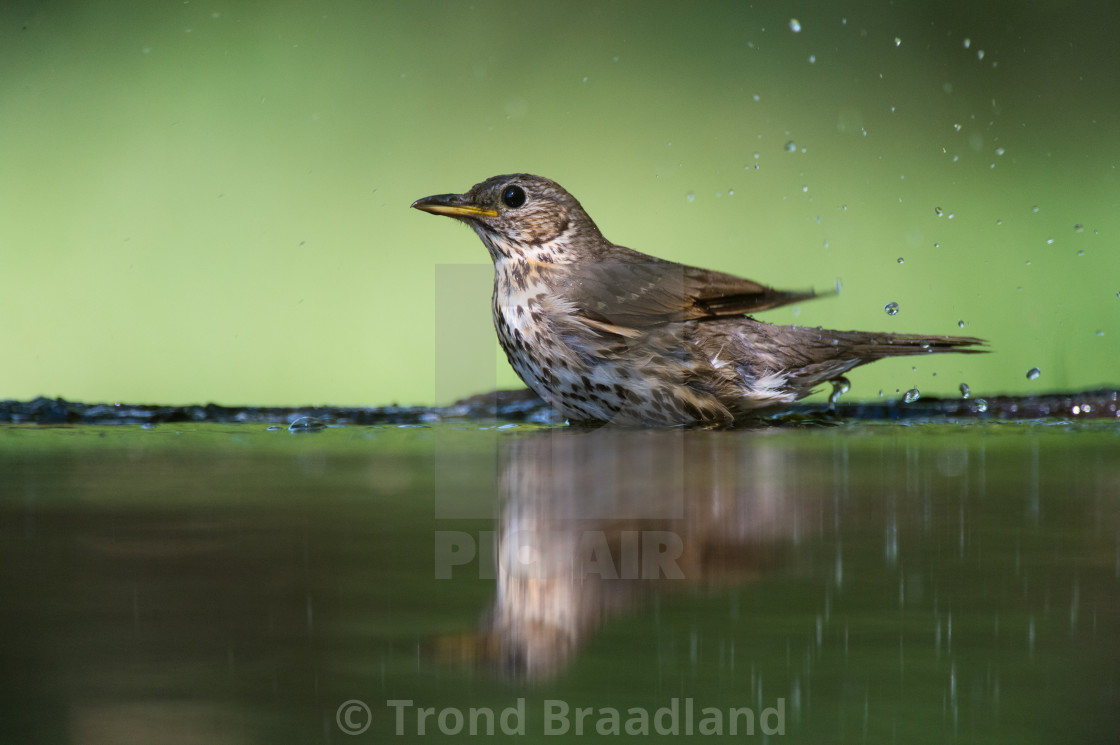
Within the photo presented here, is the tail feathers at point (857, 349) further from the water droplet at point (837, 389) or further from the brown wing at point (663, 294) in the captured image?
the water droplet at point (837, 389)

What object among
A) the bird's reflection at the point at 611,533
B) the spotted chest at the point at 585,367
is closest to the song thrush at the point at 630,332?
the spotted chest at the point at 585,367

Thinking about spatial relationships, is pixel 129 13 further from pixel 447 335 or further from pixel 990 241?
pixel 990 241

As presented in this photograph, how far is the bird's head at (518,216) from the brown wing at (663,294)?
0.51 ft

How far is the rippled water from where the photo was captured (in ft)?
3.41

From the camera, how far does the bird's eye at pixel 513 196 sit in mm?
3943

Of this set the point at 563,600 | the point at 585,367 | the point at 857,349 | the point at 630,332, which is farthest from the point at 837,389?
the point at 563,600

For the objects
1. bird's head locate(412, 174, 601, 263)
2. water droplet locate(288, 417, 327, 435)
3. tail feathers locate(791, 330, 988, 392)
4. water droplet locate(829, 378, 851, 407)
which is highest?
bird's head locate(412, 174, 601, 263)

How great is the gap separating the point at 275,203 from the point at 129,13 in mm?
1077

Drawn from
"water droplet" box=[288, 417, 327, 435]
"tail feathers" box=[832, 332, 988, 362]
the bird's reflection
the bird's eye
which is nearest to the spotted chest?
the bird's eye

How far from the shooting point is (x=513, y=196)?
396 centimetres

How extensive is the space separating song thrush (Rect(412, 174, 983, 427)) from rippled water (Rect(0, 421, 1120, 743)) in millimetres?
969

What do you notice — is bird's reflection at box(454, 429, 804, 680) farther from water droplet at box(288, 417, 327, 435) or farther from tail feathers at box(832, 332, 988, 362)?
tail feathers at box(832, 332, 988, 362)

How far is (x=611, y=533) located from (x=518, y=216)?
2.25 meters

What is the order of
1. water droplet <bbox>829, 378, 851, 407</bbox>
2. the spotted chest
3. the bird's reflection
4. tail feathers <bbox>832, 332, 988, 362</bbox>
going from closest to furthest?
the bird's reflection
the spotted chest
tail feathers <bbox>832, 332, 988, 362</bbox>
water droplet <bbox>829, 378, 851, 407</bbox>
